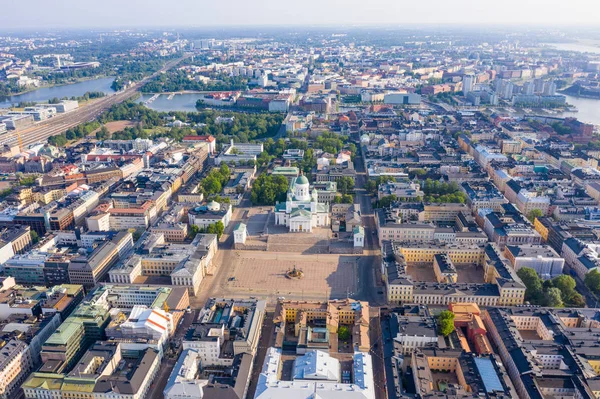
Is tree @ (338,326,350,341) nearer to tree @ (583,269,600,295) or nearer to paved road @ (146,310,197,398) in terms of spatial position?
paved road @ (146,310,197,398)

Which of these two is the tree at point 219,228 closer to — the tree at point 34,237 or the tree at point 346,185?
the tree at point 34,237

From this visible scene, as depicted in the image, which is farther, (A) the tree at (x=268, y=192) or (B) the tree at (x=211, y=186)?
(B) the tree at (x=211, y=186)

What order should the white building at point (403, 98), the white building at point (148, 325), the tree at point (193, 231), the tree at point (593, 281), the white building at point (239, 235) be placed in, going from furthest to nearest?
the white building at point (403, 98), the tree at point (193, 231), the white building at point (239, 235), the tree at point (593, 281), the white building at point (148, 325)

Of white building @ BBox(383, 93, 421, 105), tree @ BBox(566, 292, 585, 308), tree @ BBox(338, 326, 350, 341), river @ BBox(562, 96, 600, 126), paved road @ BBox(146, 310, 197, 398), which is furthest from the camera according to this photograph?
white building @ BBox(383, 93, 421, 105)

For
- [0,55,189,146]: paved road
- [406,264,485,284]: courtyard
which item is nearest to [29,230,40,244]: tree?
[406,264,485,284]: courtyard

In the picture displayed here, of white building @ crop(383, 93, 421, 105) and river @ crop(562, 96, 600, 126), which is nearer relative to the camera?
river @ crop(562, 96, 600, 126)

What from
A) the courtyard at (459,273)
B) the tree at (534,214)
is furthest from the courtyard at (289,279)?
the tree at (534,214)

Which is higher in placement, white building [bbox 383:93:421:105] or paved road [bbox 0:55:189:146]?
white building [bbox 383:93:421:105]
